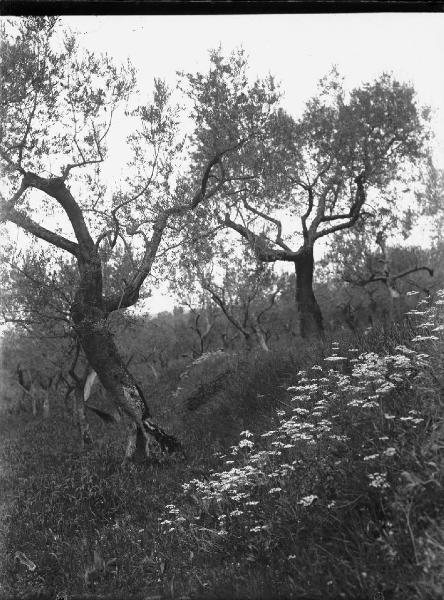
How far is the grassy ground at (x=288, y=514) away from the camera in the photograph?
14.3 ft

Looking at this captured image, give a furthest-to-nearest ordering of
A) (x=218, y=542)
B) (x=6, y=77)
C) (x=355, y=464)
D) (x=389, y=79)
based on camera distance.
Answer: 1. (x=389, y=79)
2. (x=6, y=77)
3. (x=218, y=542)
4. (x=355, y=464)

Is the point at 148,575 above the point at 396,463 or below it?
below

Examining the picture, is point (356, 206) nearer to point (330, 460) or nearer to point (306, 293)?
point (306, 293)

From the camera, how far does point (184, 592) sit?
18.4 ft

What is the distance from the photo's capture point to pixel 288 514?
19.0ft

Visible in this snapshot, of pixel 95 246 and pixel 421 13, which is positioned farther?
pixel 95 246

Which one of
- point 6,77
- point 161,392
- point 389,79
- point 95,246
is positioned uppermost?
point 389,79

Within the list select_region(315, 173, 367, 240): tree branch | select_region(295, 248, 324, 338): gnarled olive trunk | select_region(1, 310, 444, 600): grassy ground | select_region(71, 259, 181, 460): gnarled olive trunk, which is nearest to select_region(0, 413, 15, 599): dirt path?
select_region(1, 310, 444, 600): grassy ground

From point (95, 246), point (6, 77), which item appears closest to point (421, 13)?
point (6, 77)

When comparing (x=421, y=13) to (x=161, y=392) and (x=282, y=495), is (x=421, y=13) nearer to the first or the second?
(x=282, y=495)

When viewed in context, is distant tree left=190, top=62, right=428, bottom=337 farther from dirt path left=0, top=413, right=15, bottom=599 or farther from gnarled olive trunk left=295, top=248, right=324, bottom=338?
dirt path left=0, top=413, right=15, bottom=599

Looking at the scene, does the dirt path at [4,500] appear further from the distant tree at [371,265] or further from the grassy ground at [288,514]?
the distant tree at [371,265]

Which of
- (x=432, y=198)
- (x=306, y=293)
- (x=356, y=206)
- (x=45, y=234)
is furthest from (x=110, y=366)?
(x=432, y=198)

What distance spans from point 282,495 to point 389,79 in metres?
21.2
